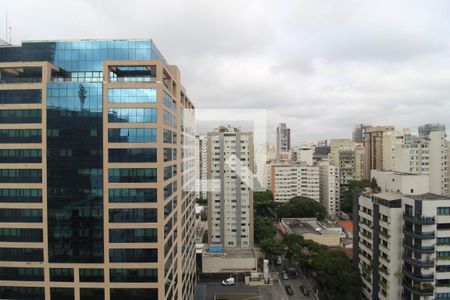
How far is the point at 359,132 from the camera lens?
2135 inches

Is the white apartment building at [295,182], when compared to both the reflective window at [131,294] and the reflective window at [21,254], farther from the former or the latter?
the reflective window at [21,254]

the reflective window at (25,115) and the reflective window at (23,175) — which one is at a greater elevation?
the reflective window at (25,115)

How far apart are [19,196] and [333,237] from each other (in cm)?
1620

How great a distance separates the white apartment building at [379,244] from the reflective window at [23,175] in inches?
421

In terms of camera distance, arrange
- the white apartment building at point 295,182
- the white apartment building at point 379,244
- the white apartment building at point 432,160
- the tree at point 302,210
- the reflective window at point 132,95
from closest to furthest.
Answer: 1. the reflective window at point 132,95
2. the white apartment building at point 379,244
3. the white apartment building at point 432,160
4. the tree at point 302,210
5. the white apartment building at point 295,182

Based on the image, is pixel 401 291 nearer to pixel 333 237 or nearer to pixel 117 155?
pixel 333 237

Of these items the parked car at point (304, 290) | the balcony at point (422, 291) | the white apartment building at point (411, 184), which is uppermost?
the white apartment building at point (411, 184)

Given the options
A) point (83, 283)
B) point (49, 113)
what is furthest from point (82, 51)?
point (83, 283)

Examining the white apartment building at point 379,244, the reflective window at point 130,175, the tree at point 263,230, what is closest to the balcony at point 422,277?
the white apartment building at point 379,244

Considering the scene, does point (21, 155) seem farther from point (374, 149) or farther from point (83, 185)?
point (374, 149)

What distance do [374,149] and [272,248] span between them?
22880 mm

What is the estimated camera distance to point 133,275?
7.11m

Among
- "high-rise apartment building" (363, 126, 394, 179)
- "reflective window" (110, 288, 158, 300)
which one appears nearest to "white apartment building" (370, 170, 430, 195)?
"reflective window" (110, 288, 158, 300)

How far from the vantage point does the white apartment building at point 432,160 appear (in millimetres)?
20016
